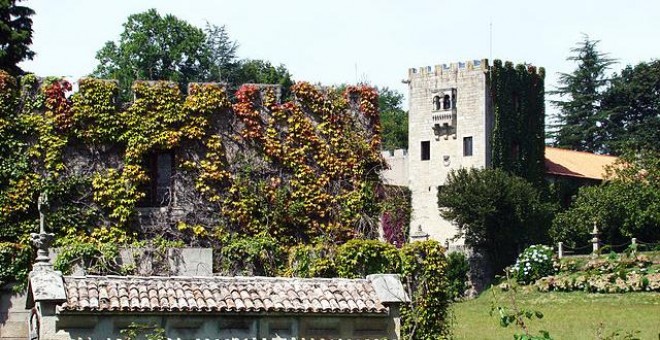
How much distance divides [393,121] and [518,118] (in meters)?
25.5

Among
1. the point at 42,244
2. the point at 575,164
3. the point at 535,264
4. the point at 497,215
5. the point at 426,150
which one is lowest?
the point at 535,264

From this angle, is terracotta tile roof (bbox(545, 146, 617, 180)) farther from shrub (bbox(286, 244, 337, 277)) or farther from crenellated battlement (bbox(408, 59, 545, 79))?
shrub (bbox(286, 244, 337, 277))

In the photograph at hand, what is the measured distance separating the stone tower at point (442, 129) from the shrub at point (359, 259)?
4303 centimetres

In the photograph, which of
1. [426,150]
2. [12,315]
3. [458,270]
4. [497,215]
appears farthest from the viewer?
[426,150]

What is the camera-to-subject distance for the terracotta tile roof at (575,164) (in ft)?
244

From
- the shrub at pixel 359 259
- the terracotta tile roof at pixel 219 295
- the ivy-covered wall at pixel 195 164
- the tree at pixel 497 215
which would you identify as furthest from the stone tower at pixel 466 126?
the terracotta tile roof at pixel 219 295

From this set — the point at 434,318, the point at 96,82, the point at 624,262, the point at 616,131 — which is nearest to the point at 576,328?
the point at 434,318

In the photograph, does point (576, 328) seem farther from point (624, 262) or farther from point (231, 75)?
point (231, 75)

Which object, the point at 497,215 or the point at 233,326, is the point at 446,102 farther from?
the point at 233,326

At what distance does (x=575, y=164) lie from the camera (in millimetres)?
77250

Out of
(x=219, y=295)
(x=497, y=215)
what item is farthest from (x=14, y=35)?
(x=219, y=295)

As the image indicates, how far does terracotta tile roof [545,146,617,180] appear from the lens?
74.4 m

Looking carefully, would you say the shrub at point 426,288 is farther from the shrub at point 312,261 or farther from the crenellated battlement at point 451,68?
the crenellated battlement at point 451,68

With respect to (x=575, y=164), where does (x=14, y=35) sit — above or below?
above
